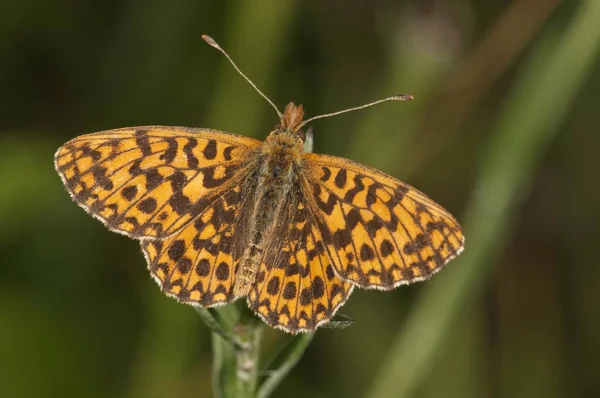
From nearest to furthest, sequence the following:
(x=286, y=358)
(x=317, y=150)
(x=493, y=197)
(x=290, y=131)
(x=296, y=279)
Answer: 1. (x=286, y=358)
2. (x=296, y=279)
3. (x=290, y=131)
4. (x=493, y=197)
5. (x=317, y=150)

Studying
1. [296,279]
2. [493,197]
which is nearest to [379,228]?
[296,279]

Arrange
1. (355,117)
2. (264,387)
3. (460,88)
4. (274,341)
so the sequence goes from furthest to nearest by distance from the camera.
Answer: (355,117)
(460,88)
(274,341)
(264,387)

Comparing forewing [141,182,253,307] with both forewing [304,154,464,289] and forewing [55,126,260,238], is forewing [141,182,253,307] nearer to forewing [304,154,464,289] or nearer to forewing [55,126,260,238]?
forewing [55,126,260,238]

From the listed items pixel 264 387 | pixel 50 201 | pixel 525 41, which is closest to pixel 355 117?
pixel 525 41

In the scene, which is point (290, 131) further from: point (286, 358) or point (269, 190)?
point (286, 358)

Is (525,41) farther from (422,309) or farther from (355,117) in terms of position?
(422,309)

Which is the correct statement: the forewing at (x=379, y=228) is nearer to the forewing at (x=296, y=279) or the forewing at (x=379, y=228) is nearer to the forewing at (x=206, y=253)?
the forewing at (x=296, y=279)
